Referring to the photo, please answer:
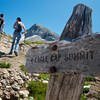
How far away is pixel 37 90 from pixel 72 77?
403 centimetres

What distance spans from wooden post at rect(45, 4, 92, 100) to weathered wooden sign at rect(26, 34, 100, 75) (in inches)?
11.8

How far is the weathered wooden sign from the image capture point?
176cm

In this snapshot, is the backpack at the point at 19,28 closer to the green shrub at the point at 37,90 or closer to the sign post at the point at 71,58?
the green shrub at the point at 37,90

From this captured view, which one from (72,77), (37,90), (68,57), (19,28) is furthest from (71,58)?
(19,28)

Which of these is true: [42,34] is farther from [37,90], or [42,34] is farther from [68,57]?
[68,57]

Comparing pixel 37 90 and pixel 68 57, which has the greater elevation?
pixel 68 57

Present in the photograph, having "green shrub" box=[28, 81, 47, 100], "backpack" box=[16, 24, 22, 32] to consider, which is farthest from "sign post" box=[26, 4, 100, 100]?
"backpack" box=[16, 24, 22, 32]

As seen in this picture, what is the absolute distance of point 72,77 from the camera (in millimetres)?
2348

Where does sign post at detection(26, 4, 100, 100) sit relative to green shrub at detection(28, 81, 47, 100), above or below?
above

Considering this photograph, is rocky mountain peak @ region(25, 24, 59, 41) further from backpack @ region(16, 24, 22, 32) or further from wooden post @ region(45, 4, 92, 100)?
wooden post @ region(45, 4, 92, 100)

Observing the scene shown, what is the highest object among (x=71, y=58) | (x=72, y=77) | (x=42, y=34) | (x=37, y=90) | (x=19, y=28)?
(x=42, y=34)

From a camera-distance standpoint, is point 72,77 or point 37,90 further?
point 37,90

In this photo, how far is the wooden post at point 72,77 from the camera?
2.32 meters

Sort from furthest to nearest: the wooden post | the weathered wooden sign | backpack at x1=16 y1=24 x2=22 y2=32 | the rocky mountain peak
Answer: the rocky mountain peak < backpack at x1=16 y1=24 x2=22 y2=32 < the wooden post < the weathered wooden sign
